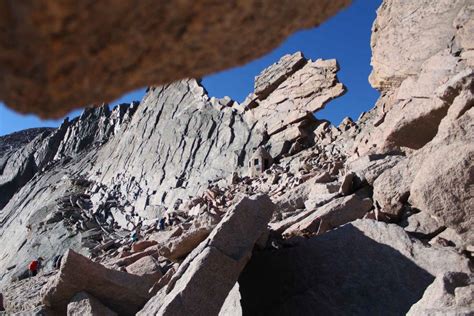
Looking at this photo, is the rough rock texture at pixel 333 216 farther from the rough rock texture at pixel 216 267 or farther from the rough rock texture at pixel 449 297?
the rough rock texture at pixel 449 297

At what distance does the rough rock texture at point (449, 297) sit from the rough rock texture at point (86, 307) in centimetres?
423

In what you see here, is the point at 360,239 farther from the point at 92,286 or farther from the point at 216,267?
the point at 92,286

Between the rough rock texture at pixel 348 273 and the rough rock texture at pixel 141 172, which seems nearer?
the rough rock texture at pixel 348 273

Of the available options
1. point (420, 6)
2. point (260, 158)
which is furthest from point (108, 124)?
point (420, 6)

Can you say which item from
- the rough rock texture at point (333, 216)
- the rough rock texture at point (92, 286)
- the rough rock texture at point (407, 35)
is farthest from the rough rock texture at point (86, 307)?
the rough rock texture at point (407, 35)

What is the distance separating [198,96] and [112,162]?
1115cm

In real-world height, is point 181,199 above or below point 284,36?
above

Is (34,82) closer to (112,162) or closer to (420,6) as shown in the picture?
(420,6)

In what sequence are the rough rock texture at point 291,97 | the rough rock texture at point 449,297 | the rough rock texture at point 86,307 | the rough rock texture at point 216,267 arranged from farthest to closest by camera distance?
the rough rock texture at point 291,97 < the rough rock texture at point 86,307 < the rough rock texture at point 216,267 < the rough rock texture at point 449,297

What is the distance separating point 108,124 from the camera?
59.6 meters

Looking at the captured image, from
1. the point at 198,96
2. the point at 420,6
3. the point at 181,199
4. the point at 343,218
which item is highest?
the point at 198,96

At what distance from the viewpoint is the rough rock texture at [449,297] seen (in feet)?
11.7

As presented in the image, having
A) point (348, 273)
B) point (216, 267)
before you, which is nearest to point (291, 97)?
point (348, 273)

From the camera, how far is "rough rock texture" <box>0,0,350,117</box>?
4.20 feet
